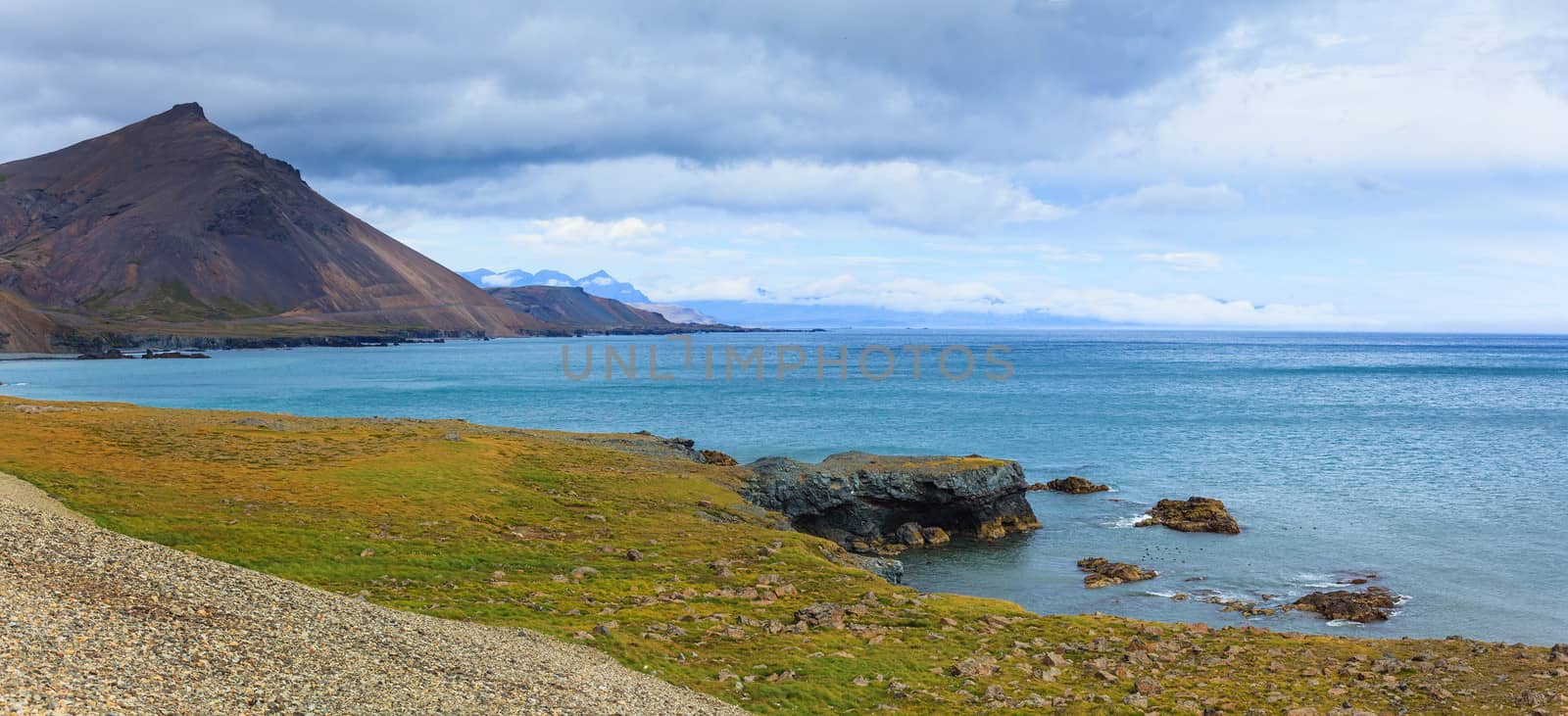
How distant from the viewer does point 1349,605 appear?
3531 centimetres

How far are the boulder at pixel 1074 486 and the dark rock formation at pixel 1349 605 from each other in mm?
25199

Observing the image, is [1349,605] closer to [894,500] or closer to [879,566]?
[879,566]

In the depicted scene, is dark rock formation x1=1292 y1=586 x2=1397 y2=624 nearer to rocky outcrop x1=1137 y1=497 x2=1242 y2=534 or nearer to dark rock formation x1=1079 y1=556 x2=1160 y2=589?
dark rock formation x1=1079 y1=556 x2=1160 y2=589

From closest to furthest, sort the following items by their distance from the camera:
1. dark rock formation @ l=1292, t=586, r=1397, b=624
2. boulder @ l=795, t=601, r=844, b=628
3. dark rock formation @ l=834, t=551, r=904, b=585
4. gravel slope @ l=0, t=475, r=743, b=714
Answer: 1. gravel slope @ l=0, t=475, r=743, b=714
2. boulder @ l=795, t=601, r=844, b=628
3. dark rock formation @ l=1292, t=586, r=1397, b=624
4. dark rock formation @ l=834, t=551, r=904, b=585

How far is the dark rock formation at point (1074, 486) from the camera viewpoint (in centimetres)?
6241

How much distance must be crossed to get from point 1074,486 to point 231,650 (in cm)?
5353

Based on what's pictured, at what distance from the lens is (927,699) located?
21.6 meters

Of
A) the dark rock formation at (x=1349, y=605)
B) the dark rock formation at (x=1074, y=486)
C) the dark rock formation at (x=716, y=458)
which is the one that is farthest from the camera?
the dark rock formation at (x=1074, y=486)

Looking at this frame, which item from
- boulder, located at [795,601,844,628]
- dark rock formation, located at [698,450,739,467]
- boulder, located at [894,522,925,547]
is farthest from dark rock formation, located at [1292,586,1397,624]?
dark rock formation, located at [698,450,739,467]

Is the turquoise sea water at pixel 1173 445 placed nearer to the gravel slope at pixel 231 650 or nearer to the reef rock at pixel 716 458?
the reef rock at pixel 716 458

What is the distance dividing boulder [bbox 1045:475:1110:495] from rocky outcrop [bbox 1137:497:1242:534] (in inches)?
280

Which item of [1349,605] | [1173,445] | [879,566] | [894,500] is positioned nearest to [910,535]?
[894,500]

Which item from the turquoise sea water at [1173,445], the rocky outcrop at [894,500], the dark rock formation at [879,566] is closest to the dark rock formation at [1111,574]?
the turquoise sea water at [1173,445]

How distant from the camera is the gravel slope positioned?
15.0 metres
